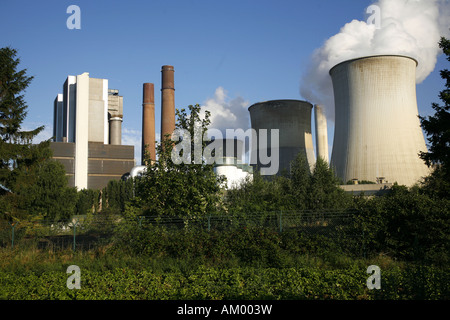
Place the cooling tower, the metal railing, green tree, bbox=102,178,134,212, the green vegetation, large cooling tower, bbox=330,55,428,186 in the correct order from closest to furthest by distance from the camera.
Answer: the green vegetation
the metal railing
large cooling tower, bbox=330,55,428,186
green tree, bbox=102,178,134,212
the cooling tower

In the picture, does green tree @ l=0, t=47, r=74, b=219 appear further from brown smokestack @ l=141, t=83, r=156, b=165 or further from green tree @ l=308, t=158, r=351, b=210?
brown smokestack @ l=141, t=83, r=156, b=165

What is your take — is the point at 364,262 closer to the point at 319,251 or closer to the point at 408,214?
the point at 319,251

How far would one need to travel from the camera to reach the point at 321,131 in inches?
1983

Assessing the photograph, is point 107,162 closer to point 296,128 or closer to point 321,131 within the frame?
point 296,128

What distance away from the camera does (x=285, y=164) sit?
114 feet

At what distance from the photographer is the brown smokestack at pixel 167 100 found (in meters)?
37.9

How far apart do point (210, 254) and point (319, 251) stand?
2484 mm

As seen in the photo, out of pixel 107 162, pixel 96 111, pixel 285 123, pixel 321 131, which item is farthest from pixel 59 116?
pixel 321 131

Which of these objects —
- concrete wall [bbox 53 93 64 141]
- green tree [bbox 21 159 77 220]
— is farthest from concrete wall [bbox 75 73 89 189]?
green tree [bbox 21 159 77 220]

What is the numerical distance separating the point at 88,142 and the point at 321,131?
87.8 feet

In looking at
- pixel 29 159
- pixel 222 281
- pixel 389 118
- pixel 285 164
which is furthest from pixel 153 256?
pixel 285 164

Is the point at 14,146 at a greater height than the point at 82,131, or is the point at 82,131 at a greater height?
the point at 82,131

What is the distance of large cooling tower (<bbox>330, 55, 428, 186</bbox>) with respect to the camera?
24312 mm

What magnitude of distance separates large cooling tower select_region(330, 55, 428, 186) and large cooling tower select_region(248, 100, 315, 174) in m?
7.45
